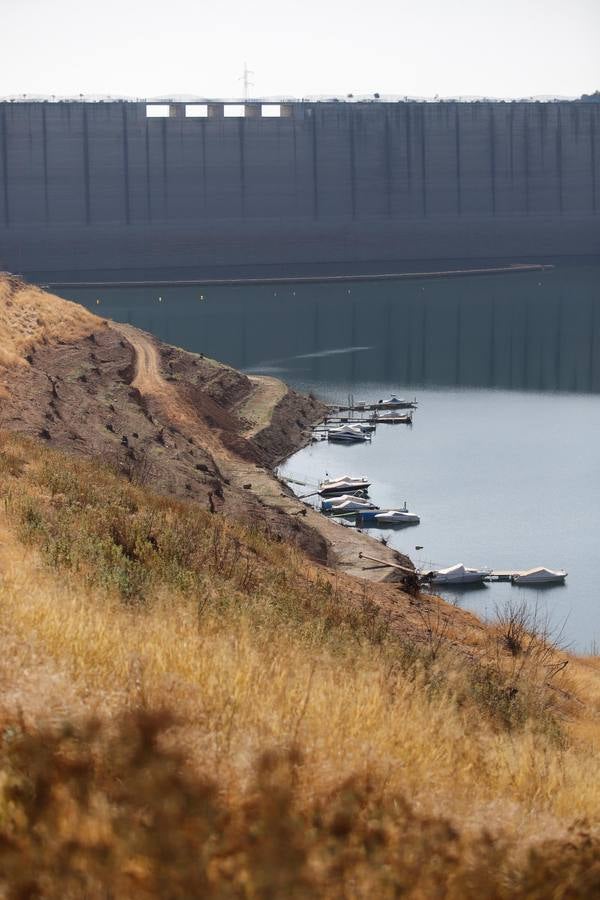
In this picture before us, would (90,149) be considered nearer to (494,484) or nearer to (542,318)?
(542,318)

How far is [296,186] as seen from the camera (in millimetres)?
76750

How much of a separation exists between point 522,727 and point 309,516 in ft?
53.8

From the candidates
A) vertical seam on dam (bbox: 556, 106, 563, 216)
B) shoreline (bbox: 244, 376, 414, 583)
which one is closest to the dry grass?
shoreline (bbox: 244, 376, 414, 583)

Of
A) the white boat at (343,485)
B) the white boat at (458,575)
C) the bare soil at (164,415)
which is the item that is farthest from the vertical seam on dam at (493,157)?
the white boat at (458,575)

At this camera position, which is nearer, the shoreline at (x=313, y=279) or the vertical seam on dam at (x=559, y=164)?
the shoreline at (x=313, y=279)

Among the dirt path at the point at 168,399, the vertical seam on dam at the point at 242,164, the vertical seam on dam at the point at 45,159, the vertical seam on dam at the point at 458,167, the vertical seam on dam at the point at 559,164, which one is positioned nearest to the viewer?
the dirt path at the point at 168,399

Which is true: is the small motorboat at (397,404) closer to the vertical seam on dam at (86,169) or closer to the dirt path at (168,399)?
the dirt path at (168,399)

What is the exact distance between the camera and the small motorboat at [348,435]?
3369cm

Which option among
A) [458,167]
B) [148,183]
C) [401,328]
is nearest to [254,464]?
[401,328]

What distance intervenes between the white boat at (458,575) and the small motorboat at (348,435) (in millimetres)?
13336

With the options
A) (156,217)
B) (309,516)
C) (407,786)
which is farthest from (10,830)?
(156,217)

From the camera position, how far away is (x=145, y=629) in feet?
16.8

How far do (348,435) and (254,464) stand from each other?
6.04 m

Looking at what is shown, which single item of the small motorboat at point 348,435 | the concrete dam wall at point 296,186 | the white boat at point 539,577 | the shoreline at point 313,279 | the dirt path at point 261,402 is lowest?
the white boat at point 539,577
